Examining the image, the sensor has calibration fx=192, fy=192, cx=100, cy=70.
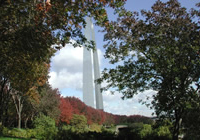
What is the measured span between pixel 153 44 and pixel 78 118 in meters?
46.2

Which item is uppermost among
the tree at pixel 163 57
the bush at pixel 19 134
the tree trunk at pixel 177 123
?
the tree at pixel 163 57

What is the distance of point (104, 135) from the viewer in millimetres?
15516

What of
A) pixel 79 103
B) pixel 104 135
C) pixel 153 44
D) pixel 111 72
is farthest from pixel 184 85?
pixel 79 103

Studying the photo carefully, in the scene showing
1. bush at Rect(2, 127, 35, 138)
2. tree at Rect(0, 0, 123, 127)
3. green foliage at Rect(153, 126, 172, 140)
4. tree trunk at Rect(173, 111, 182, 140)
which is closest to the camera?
tree at Rect(0, 0, 123, 127)

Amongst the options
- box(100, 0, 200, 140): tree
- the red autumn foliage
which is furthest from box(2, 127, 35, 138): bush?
the red autumn foliage

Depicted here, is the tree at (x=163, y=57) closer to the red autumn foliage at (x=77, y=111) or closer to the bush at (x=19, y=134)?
the bush at (x=19, y=134)

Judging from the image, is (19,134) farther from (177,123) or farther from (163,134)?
(177,123)

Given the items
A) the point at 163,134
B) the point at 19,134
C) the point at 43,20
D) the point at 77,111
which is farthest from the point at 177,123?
the point at 77,111

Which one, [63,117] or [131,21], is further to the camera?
[63,117]

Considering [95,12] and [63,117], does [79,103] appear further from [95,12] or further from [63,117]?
[95,12]

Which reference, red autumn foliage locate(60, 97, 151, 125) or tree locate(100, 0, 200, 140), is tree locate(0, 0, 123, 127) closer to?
tree locate(100, 0, 200, 140)

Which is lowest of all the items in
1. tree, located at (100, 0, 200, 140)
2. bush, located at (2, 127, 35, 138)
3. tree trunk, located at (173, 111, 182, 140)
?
bush, located at (2, 127, 35, 138)

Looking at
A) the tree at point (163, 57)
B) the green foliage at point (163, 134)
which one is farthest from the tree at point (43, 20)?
the green foliage at point (163, 134)

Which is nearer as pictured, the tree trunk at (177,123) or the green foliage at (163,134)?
the tree trunk at (177,123)
